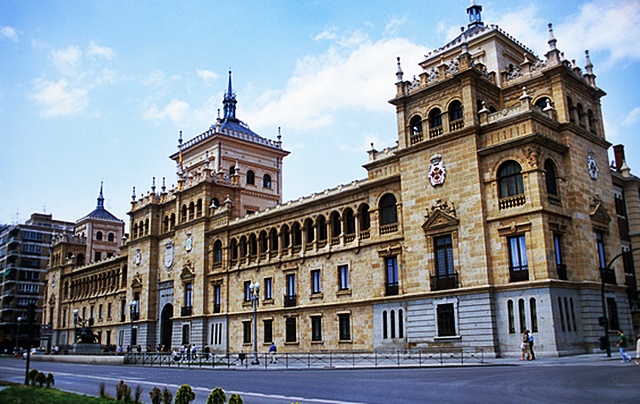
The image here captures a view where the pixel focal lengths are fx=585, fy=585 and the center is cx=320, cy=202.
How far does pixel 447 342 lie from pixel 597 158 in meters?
15.7

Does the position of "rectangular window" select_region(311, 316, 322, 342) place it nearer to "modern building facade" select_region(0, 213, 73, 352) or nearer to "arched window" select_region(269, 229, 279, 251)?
"arched window" select_region(269, 229, 279, 251)

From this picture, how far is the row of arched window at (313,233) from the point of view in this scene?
134 ft

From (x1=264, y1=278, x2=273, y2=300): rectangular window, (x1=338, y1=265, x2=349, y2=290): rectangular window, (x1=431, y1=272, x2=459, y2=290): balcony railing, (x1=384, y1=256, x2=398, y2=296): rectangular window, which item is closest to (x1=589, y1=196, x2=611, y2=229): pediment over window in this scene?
(x1=431, y1=272, x2=459, y2=290): balcony railing

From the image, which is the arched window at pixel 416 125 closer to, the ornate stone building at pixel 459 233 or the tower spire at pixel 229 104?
the ornate stone building at pixel 459 233

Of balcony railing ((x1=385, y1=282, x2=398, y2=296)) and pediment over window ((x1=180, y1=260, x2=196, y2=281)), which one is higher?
pediment over window ((x1=180, y1=260, x2=196, y2=281))

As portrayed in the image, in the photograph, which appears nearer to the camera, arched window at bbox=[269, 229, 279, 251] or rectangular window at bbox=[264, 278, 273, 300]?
rectangular window at bbox=[264, 278, 273, 300]

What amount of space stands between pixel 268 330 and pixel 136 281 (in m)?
24.0

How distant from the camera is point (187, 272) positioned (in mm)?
58531

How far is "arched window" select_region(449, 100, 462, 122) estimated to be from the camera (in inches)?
1443

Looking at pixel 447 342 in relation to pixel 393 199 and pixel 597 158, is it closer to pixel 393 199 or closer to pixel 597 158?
pixel 393 199

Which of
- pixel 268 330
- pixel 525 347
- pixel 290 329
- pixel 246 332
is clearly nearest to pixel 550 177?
pixel 525 347

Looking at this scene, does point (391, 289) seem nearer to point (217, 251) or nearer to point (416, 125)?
point (416, 125)

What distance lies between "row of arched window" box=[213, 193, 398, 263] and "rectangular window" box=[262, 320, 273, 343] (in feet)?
18.9

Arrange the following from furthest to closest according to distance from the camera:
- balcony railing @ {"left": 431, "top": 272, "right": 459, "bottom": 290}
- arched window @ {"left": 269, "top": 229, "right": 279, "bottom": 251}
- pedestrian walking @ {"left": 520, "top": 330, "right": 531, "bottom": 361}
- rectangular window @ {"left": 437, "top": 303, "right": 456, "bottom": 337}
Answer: arched window @ {"left": 269, "top": 229, "right": 279, "bottom": 251}, balcony railing @ {"left": 431, "top": 272, "right": 459, "bottom": 290}, rectangular window @ {"left": 437, "top": 303, "right": 456, "bottom": 337}, pedestrian walking @ {"left": 520, "top": 330, "right": 531, "bottom": 361}
